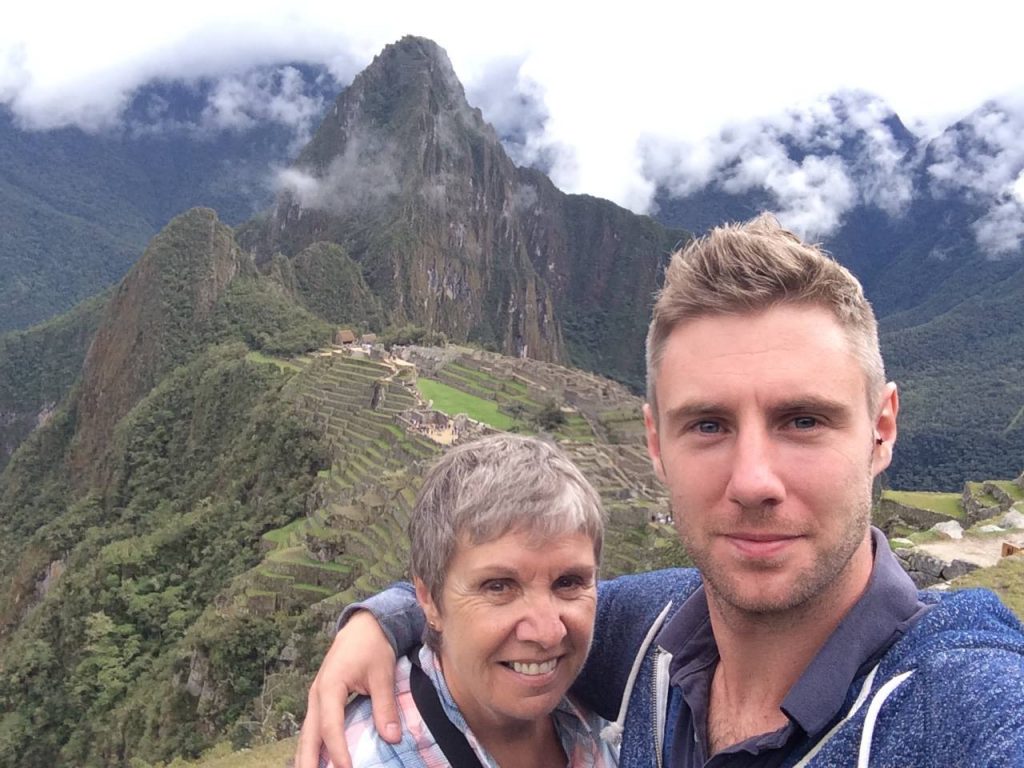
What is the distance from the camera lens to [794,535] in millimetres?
1561

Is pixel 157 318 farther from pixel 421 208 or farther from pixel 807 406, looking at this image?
pixel 807 406

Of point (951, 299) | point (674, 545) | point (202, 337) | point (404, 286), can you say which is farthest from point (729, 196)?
point (674, 545)

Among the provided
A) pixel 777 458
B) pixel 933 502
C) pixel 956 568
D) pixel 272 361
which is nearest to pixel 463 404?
pixel 272 361

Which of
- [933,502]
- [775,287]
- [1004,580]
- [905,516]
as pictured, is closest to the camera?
[775,287]

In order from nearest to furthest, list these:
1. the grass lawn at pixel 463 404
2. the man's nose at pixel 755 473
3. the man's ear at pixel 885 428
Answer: the man's nose at pixel 755 473
the man's ear at pixel 885 428
the grass lawn at pixel 463 404

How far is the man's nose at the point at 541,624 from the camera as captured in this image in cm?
207

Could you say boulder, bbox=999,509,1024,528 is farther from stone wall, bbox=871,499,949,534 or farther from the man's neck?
the man's neck

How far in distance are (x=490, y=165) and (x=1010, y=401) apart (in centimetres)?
5914

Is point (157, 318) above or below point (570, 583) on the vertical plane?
above

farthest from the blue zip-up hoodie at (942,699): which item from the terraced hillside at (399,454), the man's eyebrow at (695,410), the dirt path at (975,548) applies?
the terraced hillside at (399,454)

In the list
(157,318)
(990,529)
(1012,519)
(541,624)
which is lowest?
(541,624)

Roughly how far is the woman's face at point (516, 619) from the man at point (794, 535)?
0.36 m

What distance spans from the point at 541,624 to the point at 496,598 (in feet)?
0.44

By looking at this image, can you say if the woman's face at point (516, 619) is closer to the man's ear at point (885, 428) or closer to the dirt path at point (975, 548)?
the man's ear at point (885, 428)
